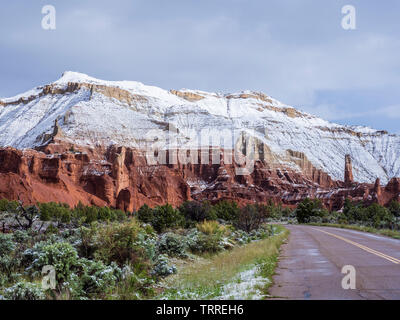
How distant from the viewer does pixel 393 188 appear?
12900cm

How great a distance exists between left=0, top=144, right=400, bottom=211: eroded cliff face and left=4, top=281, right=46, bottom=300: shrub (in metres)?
72.2

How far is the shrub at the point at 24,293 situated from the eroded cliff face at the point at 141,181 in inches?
2844

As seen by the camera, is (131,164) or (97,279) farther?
(131,164)

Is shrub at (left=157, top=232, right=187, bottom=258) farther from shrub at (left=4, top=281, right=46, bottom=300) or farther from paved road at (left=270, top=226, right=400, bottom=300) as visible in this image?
shrub at (left=4, top=281, right=46, bottom=300)

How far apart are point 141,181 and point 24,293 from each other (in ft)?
378

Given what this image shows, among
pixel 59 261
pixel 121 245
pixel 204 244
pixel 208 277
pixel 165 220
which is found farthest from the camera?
pixel 165 220

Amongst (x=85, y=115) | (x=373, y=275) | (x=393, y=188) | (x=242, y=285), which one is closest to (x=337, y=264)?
(x=373, y=275)

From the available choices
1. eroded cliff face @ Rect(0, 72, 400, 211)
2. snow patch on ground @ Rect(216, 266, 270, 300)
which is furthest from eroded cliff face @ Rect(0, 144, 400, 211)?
snow patch on ground @ Rect(216, 266, 270, 300)

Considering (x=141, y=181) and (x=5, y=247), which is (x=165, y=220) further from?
(x=141, y=181)

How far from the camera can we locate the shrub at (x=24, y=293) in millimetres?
8164

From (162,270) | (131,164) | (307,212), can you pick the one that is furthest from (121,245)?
(131,164)

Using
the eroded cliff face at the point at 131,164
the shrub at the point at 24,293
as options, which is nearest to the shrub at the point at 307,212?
the eroded cliff face at the point at 131,164

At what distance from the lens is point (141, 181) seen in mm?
122125

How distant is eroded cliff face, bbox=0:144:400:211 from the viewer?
292 ft
